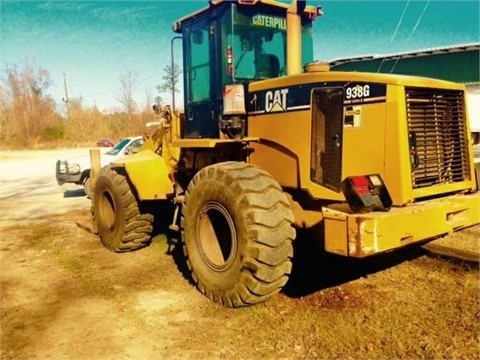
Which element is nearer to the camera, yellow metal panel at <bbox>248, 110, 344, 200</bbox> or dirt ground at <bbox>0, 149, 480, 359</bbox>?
dirt ground at <bbox>0, 149, 480, 359</bbox>

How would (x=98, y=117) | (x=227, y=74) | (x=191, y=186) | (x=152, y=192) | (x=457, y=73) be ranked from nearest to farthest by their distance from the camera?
(x=191, y=186) → (x=227, y=74) → (x=152, y=192) → (x=457, y=73) → (x=98, y=117)

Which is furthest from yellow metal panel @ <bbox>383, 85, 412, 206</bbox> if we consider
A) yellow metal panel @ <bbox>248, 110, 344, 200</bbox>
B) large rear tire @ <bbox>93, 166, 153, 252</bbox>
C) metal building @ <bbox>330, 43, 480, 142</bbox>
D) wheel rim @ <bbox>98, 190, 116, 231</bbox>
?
metal building @ <bbox>330, 43, 480, 142</bbox>

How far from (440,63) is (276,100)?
1829cm

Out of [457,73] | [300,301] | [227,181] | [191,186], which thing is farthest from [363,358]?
[457,73]

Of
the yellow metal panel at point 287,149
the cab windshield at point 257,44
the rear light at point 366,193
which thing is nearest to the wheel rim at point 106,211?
the yellow metal panel at point 287,149

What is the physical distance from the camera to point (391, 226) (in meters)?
3.71

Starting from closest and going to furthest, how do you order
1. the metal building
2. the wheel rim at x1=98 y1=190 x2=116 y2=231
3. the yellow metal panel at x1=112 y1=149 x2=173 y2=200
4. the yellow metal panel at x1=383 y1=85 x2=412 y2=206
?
the yellow metal panel at x1=383 y1=85 x2=412 y2=206, the yellow metal panel at x1=112 y1=149 x2=173 y2=200, the wheel rim at x1=98 y1=190 x2=116 y2=231, the metal building

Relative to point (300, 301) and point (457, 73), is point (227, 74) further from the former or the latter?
point (457, 73)

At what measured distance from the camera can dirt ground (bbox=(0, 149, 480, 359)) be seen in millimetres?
3713

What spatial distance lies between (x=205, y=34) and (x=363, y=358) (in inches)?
165

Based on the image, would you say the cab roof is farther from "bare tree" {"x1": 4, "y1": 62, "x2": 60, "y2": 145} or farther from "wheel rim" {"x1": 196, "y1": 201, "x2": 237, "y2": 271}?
"bare tree" {"x1": 4, "y1": 62, "x2": 60, "y2": 145}

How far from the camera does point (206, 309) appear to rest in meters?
4.55

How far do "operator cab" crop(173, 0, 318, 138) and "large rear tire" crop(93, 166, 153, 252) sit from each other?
1339mm

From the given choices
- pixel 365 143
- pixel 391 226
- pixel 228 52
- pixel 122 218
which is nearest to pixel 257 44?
pixel 228 52
